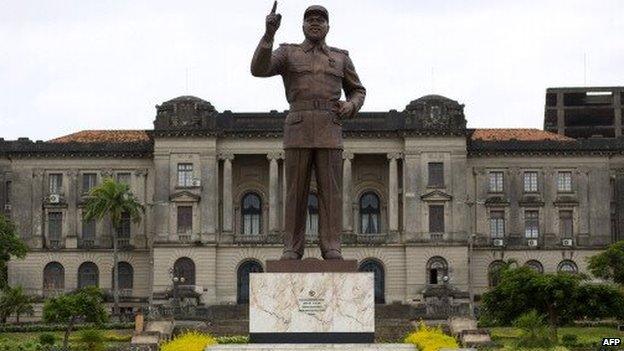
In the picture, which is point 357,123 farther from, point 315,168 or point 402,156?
point 315,168

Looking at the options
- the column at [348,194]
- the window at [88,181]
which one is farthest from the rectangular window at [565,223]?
the window at [88,181]

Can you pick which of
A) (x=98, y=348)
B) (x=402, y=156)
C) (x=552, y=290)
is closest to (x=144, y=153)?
(x=402, y=156)

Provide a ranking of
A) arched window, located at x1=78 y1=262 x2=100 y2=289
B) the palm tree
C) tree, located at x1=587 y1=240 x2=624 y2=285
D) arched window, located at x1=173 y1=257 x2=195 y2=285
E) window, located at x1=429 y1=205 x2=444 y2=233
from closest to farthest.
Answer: tree, located at x1=587 y1=240 x2=624 y2=285, the palm tree, arched window, located at x1=173 y1=257 x2=195 y2=285, window, located at x1=429 y1=205 x2=444 y2=233, arched window, located at x1=78 y1=262 x2=100 y2=289

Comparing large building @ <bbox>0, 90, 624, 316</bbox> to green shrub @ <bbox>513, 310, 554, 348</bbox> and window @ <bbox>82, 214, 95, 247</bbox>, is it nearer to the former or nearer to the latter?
window @ <bbox>82, 214, 95, 247</bbox>

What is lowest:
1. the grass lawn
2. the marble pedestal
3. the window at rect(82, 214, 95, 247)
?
the grass lawn

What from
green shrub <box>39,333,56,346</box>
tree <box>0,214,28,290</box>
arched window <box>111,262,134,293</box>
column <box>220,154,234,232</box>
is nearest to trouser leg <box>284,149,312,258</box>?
green shrub <box>39,333,56,346</box>

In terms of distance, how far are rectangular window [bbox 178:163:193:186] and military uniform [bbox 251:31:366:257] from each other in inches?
2525

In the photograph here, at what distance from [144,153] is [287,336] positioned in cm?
6995

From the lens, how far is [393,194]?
9219cm

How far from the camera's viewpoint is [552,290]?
66312 millimetres

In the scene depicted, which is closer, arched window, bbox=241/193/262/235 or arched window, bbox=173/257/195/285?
arched window, bbox=173/257/195/285

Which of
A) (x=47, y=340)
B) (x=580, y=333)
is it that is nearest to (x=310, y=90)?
(x=47, y=340)

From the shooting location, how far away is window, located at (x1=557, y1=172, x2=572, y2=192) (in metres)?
95.1

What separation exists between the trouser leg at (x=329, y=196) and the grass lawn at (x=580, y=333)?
3054cm
